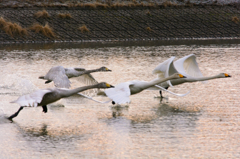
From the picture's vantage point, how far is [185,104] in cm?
1165

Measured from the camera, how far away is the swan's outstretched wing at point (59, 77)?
465 inches

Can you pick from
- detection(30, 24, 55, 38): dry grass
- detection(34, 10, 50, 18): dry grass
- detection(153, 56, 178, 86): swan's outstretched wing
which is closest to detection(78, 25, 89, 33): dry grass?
detection(30, 24, 55, 38): dry grass

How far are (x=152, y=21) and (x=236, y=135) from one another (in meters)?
27.6

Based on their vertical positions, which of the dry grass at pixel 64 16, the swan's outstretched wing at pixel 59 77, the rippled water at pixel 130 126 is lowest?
the rippled water at pixel 130 126

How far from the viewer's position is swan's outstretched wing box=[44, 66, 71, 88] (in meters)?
11.8

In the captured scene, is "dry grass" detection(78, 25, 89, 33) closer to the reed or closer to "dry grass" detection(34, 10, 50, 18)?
the reed

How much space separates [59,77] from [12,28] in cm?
2078

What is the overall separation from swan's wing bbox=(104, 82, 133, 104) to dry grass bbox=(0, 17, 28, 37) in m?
22.6

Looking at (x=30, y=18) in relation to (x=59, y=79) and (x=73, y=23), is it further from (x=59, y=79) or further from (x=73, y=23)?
(x=59, y=79)

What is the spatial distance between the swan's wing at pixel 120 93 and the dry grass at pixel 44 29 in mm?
22873

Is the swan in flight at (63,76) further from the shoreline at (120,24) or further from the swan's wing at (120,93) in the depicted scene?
the shoreline at (120,24)

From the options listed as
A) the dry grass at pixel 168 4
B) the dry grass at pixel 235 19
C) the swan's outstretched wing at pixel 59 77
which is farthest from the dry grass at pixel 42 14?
the swan's outstretched wing at pixel 59 77

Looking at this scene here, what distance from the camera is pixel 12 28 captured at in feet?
104

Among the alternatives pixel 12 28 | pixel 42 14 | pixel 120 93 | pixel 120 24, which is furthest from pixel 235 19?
pixel 120 93
